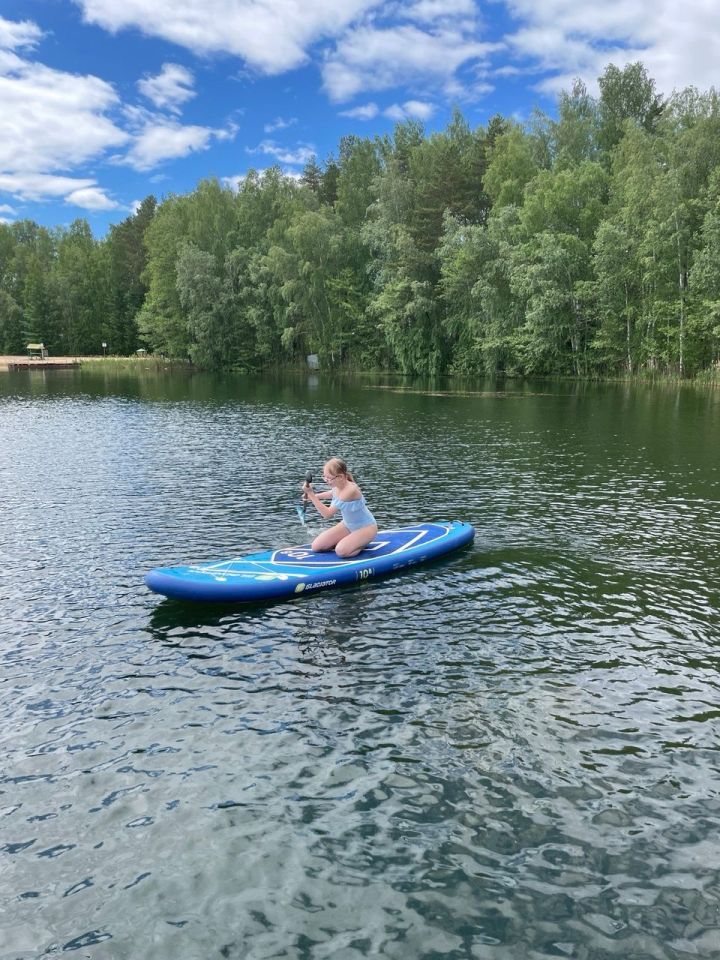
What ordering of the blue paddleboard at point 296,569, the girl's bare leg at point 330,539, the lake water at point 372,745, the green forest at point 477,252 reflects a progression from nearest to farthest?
the lake water at point 372,745
the blue paddleboard at point 296,569
the girl's bare leg at point 330,539
the green forest at point 477,252

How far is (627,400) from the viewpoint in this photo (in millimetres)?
39469

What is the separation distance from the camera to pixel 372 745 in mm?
7191

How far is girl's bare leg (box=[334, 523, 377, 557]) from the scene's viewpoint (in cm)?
1215

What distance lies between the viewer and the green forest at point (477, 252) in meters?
47.7

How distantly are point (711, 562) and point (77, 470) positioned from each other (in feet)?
62.3

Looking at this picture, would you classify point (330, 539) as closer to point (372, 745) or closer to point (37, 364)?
point (372, 745)

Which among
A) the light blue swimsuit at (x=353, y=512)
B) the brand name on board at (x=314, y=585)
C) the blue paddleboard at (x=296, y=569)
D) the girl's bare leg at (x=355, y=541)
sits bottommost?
the brand name on board at (x=314, y=585)

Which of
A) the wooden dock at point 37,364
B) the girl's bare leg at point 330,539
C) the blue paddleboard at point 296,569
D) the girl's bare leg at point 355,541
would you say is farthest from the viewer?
the wooden dock at point 37,364

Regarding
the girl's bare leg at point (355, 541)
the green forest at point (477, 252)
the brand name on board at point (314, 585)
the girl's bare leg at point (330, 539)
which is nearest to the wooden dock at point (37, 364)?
the green forest at point (477, 252)

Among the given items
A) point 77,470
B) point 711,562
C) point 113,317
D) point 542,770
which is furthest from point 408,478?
point 113,317

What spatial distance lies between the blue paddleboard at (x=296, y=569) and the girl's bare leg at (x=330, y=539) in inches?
6.0

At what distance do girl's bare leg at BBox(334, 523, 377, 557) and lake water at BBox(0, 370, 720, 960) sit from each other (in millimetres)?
858

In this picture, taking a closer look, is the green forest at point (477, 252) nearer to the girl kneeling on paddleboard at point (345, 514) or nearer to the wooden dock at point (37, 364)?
the wooden dock at point (37, 364)

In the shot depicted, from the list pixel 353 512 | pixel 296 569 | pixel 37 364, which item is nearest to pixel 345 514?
pixel 353 512
